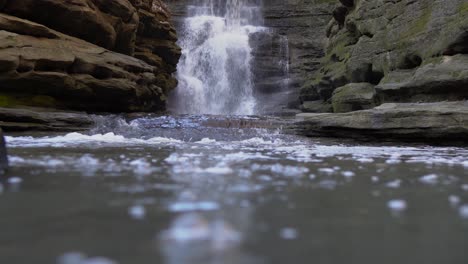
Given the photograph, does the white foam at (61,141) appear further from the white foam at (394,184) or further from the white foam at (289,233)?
the white foam at (289,233)

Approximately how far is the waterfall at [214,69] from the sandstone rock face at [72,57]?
7175mm

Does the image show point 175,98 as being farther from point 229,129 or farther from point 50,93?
point 229,129

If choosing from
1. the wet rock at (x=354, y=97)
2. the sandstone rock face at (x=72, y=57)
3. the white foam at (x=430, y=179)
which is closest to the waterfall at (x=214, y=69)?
the sandstone rock face at (x=72, y=57)

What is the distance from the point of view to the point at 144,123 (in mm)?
13828

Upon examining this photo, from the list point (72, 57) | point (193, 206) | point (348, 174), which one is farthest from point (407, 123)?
point (72, 57)

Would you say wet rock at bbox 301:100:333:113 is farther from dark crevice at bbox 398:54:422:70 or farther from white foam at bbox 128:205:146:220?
white foam at bbox 128:205:146:220

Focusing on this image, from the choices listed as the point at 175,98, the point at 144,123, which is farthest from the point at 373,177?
the point at 175,98

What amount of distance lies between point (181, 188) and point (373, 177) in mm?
1888

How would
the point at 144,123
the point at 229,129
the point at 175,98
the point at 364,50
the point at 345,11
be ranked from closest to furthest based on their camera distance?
the point at 229,129 → the point at 144,123 → the point at 364,50 → the point at 345,11 → the point at 175,98

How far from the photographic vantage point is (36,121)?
1173cm

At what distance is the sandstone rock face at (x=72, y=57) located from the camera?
13.1 m

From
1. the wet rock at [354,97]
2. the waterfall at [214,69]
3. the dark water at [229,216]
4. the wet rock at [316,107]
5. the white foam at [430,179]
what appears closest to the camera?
the dark water at [229,216]

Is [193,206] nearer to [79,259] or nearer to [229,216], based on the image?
[229,216]

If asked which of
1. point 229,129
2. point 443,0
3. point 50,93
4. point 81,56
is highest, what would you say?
point 443,0
